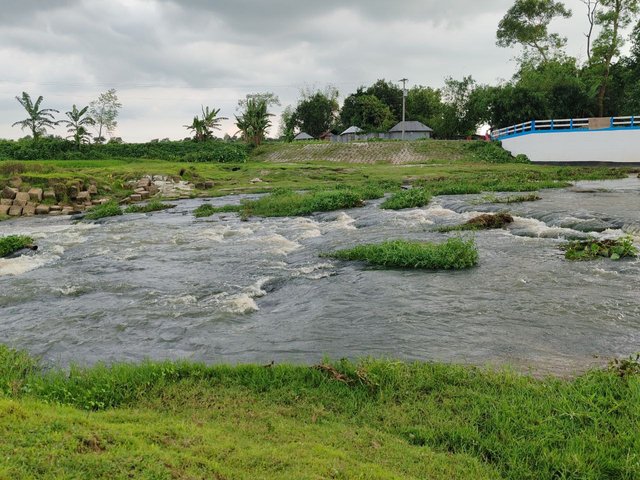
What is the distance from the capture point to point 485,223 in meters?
13.9

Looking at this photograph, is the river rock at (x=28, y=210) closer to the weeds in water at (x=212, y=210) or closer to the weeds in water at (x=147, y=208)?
the weeds in water at (x=147, y=208)

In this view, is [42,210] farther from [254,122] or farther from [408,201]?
[254,122]

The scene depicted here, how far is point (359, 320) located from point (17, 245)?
432 inches

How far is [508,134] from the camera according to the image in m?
42.6

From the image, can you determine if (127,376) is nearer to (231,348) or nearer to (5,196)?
(231,348)

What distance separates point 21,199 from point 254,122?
118 feet

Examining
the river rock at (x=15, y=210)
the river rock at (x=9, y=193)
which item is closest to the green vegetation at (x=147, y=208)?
the river rock at (x=15, y=210)

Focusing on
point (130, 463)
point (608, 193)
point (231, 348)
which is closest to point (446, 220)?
point (608, 193)

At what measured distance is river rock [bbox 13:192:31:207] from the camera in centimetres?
2394

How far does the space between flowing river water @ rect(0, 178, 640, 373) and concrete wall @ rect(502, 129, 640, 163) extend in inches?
850

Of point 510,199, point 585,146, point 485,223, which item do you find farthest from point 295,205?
point 585,146

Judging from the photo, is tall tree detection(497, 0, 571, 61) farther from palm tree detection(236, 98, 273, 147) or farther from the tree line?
palm tree detection(236, 98, 273, 147)

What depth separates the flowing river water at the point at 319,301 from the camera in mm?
6324

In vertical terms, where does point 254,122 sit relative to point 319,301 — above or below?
above
